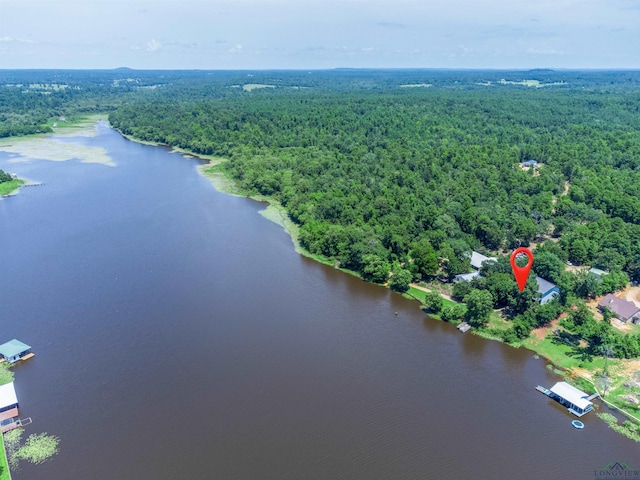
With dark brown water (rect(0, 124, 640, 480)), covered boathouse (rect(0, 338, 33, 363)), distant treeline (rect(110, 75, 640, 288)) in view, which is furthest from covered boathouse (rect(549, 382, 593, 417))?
covered boathouse (rect(0, 338, 33, 363))

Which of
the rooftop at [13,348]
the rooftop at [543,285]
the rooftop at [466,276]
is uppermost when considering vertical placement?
the rooftop at [543,285]

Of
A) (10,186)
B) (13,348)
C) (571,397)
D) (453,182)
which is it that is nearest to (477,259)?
(571,397)

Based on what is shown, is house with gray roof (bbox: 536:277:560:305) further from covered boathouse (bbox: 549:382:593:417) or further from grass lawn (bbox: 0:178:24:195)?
grass lawn (bbox: 0:178:24:195)

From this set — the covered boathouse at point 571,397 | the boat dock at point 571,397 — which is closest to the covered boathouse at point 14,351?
the boat dock at point 571,397

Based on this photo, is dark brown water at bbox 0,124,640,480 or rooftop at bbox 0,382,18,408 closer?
dark brown water at bbox 0,124,640,480

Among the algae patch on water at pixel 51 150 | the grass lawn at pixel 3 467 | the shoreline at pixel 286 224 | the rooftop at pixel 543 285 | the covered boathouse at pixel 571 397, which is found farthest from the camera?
the algae patch on water at pixel 51 150

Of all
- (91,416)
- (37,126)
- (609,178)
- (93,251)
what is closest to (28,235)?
(93,251)

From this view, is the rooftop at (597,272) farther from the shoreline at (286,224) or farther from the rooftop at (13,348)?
the rooftop at (13,348)

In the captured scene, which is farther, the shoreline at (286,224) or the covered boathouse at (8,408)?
the shoreline at (286,224)
